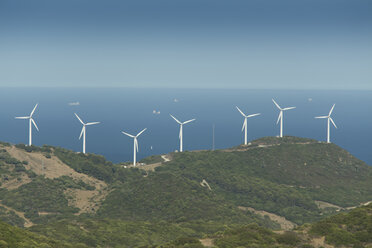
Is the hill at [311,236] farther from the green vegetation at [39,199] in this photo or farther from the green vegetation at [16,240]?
the green vegetation at [39,199]

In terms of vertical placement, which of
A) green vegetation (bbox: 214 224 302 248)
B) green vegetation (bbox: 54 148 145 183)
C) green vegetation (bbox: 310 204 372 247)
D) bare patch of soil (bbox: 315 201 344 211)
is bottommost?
bare patch of soil (bbox: 315 201 344 211)

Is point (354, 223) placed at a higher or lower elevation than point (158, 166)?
higher

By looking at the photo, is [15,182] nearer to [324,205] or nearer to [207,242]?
[207,242]

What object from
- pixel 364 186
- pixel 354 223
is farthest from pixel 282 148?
pixel 354 223

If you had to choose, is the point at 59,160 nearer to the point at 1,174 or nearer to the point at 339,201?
the point at 1,174

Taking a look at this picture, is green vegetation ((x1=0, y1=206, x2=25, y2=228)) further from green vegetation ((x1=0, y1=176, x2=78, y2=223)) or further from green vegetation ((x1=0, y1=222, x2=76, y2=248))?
green vegetation ((x1=0, y1=222, x2=76, y2=248))

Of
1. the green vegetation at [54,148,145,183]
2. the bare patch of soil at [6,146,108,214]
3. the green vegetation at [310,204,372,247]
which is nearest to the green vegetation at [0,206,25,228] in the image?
the bare patch of soil at [6,146,108,214]

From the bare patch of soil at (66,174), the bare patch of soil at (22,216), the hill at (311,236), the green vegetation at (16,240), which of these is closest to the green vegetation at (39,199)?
the bare patch of soil at (22,216)

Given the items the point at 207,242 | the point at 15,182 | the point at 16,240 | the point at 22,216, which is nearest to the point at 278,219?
the point at 22,216

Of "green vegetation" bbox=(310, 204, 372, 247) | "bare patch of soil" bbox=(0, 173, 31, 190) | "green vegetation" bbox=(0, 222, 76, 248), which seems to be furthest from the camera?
"bare patch of soil" bbox=(0, 173, 31, 190)
